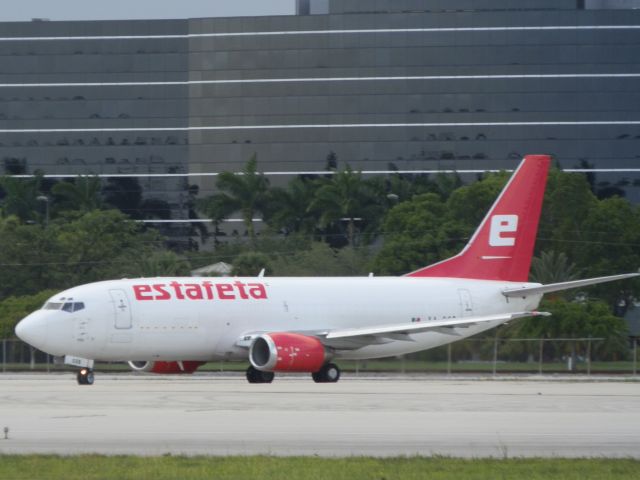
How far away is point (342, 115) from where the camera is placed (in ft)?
422

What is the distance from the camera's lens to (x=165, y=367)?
49.6 meters

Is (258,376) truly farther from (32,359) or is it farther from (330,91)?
(330,91)

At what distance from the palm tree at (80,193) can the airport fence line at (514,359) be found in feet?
179

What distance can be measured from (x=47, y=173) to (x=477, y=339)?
3184 inches

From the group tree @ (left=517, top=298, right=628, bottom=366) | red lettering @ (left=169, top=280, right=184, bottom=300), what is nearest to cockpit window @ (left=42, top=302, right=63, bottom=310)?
red lettering @ (left=169, top=280, right=184, bottom=300)

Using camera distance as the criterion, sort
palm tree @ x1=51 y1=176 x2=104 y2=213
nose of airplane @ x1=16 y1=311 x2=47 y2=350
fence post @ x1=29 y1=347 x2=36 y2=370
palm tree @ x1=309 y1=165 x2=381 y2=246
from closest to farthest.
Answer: nose of airplane @ x1=16 y1=311 x2=47 y2=350, fence post @ x1=29 y1=347 x2=36 y2=370, palm tree @ x1=309 y1=165 x2=381 y2=246, palm tree @ x1=51 y1=176 x2=104 y2=213

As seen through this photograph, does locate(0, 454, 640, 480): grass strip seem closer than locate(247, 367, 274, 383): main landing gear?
Yes

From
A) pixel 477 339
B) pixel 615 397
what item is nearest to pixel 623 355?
pixel 477 339

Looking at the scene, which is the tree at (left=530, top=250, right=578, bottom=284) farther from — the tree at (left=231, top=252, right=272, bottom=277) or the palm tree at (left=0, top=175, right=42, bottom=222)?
the palm tree at (left=0, top=175, right=42, bottom=222)

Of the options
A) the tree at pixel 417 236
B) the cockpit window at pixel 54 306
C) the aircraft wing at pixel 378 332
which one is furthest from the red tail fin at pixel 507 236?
the tree at pixel 417 236

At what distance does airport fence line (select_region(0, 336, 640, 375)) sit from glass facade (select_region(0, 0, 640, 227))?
65.8 meters

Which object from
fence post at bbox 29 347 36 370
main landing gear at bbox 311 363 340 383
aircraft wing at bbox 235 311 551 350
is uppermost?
aircraft wing at bbox 235 311 551 350

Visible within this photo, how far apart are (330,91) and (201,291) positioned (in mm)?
82273

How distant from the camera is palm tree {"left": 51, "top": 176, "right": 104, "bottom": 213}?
115250mm
